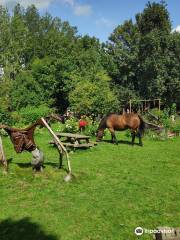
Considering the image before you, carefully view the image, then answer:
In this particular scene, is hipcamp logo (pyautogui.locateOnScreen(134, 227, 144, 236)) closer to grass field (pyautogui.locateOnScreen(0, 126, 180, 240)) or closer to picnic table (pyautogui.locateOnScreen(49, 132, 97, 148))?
grass field (pyautogui.locateOnScreen(0, 126, 180, 240))

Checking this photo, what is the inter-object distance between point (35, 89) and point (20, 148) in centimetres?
3313

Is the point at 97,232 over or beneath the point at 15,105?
beneath

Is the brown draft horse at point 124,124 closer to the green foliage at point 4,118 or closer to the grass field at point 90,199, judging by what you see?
the grass field at point 90,199

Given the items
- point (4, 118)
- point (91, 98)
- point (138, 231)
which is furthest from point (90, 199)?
point (91, 98)

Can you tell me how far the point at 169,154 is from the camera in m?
18.6

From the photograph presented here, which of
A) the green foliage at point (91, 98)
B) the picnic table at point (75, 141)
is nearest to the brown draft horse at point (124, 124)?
the picnic table at point (75, 141)

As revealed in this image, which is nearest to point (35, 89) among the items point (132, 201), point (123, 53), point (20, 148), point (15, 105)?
point (15, 105)

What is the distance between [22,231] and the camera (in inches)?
337

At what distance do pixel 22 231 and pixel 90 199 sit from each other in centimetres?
275

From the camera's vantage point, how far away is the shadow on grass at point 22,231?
823cm

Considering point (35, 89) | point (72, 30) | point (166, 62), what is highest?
point (72, 30)

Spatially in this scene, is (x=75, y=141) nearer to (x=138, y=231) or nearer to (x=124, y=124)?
(x=124, y=124)

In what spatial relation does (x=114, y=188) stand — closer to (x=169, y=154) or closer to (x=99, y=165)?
(x=99, y=165)

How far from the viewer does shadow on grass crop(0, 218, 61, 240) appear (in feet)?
27.0
